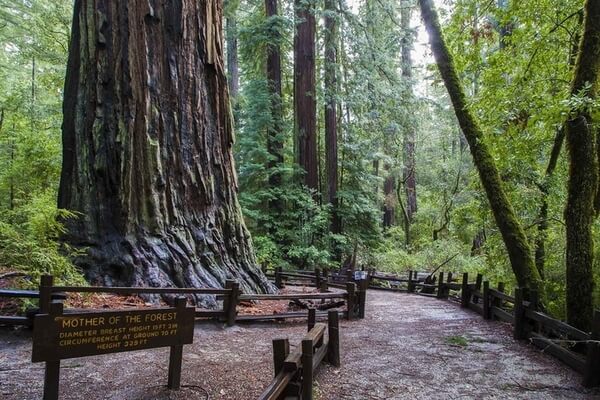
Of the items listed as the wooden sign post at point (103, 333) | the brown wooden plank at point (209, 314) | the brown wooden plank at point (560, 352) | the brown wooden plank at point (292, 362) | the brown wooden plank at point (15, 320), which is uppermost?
the wooden sign post at point (103, 333)

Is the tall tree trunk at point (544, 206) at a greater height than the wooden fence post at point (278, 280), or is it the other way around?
the tall tree trunk at point (544, 206)

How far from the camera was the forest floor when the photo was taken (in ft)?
14.1

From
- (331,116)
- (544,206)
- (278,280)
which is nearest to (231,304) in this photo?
(278,280)

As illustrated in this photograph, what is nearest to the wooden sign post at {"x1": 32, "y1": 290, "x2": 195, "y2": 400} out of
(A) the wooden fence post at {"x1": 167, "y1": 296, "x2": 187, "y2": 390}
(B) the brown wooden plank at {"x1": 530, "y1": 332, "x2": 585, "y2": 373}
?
(A) the wooden fence post at {"x1": 167, "y1": 296, "x2": 187, "y2": 390}

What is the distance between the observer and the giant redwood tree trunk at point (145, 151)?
750cm

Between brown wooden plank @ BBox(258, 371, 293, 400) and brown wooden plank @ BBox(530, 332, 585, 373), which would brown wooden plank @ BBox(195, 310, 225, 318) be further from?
brown wooden plank @ BBox(530, 332, 585, 373)

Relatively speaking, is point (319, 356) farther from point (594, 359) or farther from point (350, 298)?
point (350, 298)

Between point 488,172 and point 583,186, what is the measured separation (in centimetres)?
286

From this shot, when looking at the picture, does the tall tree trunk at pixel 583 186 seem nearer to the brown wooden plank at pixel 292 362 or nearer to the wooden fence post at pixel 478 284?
the brown wooden plank at pixel 292 362

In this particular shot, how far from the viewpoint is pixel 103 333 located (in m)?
3.54

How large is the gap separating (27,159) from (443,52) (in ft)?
35.1

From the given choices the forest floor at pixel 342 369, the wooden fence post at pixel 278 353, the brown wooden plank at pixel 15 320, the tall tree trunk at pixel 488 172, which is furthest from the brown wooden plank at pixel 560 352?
the brown wooden plank at pixel 15 320

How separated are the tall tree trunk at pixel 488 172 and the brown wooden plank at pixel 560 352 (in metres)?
1.25

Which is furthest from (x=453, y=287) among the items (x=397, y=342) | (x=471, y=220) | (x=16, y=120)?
(x=16, y=120)
